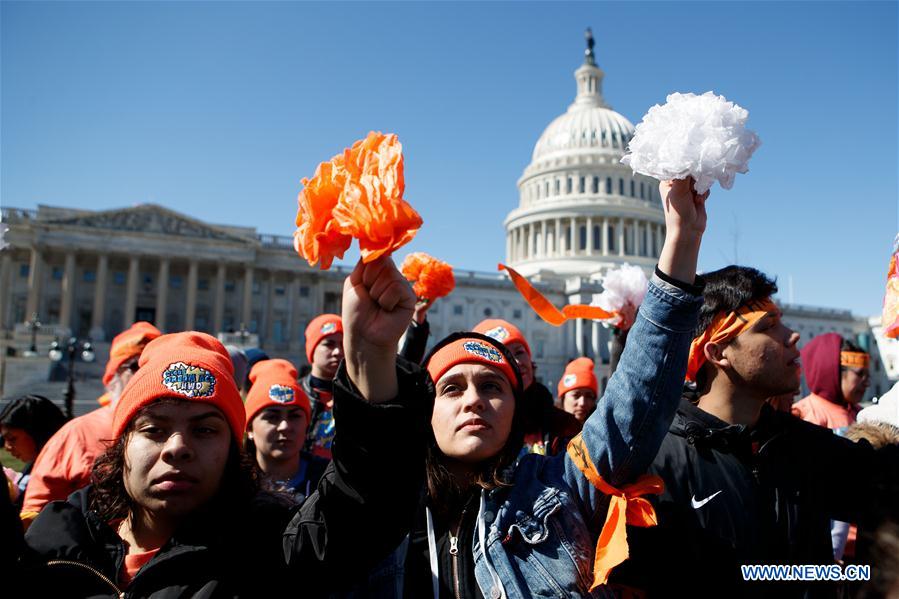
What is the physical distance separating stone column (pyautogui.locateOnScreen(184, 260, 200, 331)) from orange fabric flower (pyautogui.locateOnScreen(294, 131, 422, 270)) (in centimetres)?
5849

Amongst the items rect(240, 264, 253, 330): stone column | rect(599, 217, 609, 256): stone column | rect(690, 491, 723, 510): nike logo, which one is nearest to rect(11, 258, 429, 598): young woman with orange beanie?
rect(690, 491, 723, 510): nike logo

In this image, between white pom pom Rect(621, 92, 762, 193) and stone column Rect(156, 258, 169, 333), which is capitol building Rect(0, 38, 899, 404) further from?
white pom pom Rect(621, 92, 762, 193)

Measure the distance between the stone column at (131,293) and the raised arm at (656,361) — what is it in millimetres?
58818

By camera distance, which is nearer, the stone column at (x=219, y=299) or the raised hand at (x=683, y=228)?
the raised hand at (x=683, y=228)

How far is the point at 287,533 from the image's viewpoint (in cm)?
216

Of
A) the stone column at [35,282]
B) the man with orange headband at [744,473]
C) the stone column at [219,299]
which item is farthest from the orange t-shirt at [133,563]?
the stone column at [35,282]

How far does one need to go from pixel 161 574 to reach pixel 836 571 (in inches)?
110

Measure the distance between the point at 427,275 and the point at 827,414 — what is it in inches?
159

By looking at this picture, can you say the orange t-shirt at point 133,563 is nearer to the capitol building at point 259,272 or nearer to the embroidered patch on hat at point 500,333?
the embroidered patch on hat at point 500,333

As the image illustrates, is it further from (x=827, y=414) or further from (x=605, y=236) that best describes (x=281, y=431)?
(x=605, y=236)

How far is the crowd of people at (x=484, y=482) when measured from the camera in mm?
1895

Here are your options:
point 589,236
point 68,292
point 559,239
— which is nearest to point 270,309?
point 68,292

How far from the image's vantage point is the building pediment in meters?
54.5

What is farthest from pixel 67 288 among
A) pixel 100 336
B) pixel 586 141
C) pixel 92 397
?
pixel 586 141
